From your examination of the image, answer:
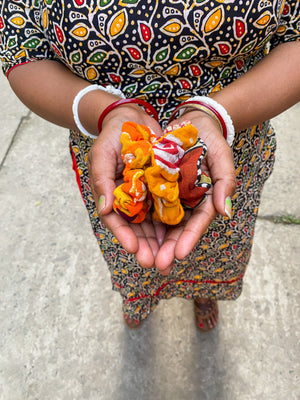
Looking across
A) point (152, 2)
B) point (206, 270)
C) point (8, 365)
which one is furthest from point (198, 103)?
point (8, 365)

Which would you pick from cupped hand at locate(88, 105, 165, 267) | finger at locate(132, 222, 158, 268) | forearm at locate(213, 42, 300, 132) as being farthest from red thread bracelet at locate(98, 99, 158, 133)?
Answer: finger at locate(132, 222, 158, 268)

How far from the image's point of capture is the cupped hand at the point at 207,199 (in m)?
0.75

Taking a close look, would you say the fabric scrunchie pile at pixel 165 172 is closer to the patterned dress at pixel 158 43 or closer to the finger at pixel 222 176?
the finger at pixel 222 176

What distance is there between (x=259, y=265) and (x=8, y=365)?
131 cm

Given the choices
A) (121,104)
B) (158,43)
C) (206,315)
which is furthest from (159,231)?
(206,315)

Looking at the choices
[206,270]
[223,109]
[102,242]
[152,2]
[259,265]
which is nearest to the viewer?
[152,2]

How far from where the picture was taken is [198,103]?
2.77 feet

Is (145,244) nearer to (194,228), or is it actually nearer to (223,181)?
(194,228)

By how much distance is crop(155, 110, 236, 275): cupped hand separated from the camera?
0.75 meters

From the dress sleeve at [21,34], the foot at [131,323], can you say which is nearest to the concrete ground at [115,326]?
the foot at [131,323]

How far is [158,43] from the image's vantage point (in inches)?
29.9

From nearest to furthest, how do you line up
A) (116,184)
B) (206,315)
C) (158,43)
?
(158,43), (116,184), (206,315)

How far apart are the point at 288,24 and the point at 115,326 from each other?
142cm

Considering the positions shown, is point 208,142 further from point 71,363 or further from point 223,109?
point 71,363
